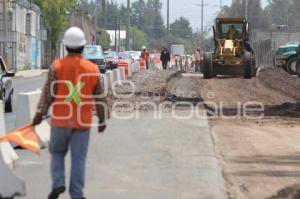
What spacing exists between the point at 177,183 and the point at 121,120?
8124 millimetres

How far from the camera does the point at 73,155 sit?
27.1 feet

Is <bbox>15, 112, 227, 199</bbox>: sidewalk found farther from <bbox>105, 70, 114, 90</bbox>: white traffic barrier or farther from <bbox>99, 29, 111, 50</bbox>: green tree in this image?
<bbox>99, 29, 111, 50</bbox>: green tree

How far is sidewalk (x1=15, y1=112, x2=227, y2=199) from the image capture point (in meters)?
9.84

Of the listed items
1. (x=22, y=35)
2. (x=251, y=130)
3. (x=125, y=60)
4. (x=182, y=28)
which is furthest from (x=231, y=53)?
(x=182, y=28)

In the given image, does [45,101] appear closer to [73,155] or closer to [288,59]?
[73,155]

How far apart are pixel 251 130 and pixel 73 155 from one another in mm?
9397

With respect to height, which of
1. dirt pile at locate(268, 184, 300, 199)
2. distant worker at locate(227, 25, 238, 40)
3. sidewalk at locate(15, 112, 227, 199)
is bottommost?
sidewalk at locate(15, 112, 227, 199)

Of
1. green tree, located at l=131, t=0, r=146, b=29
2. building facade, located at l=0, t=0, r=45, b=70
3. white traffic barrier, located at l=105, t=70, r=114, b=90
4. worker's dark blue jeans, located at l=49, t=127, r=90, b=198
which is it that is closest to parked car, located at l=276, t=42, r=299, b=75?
white traffic barrier, located at l=105, t=70, r=114, b=90

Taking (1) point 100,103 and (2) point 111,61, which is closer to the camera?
(1) point 100,103

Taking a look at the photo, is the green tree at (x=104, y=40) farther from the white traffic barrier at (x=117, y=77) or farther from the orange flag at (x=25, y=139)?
the orange flag at (x=25, y=139)

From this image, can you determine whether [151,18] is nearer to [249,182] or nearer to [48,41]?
[48,41]

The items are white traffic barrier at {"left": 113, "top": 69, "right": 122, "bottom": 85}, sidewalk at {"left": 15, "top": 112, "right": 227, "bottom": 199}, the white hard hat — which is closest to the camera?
the white hard hat

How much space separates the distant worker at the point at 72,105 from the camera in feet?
27.0

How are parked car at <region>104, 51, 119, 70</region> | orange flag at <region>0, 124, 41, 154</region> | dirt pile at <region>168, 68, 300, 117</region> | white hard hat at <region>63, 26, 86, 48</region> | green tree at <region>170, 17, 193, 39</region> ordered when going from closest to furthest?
1. white hard hat at <region>63, 26, 86, 48</region>
2. orange flag at <region>0, 124, 41, 154</region>
3. dirt pile at <region>168, 68, 300, 117</region>
4. parked car at <region>104, 51, 119, 70</region>
5. green tree at <region>170, 17, 193, 39</region>
